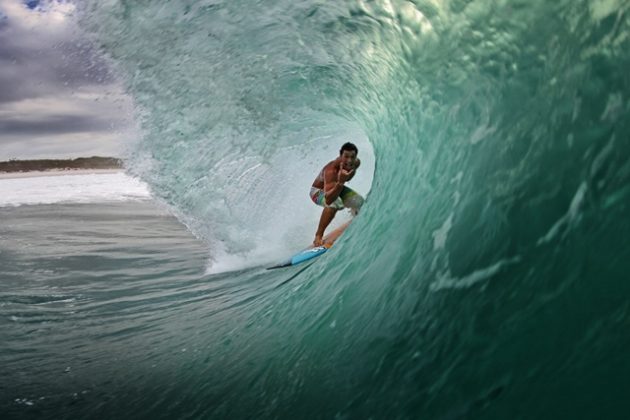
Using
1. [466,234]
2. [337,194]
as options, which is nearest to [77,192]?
[337,194]

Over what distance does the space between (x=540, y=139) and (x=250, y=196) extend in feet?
21.5

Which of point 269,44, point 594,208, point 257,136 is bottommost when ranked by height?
point 594,208

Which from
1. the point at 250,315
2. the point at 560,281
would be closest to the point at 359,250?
the point at 250,315

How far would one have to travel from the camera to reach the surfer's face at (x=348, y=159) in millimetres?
6621

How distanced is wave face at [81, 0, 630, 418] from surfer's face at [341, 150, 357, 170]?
0.33 metres

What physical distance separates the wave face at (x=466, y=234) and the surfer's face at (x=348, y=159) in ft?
1.07

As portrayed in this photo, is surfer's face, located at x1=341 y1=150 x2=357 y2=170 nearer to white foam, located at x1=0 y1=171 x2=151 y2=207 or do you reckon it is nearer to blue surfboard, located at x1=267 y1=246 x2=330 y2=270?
blue surfboard, located at x1=267 y1=246 x2=330 y2=270

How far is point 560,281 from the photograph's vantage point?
7.74 ft

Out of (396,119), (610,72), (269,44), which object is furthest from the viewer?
(269,44)

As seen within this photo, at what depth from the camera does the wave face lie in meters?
2.28

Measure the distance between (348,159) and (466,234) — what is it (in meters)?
3.85

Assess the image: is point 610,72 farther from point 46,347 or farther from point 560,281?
point 46,347

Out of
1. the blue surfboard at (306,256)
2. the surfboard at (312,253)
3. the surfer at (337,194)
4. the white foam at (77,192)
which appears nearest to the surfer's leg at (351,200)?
the surfer at (337,194)

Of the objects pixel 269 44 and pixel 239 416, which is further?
pixel 269 44
